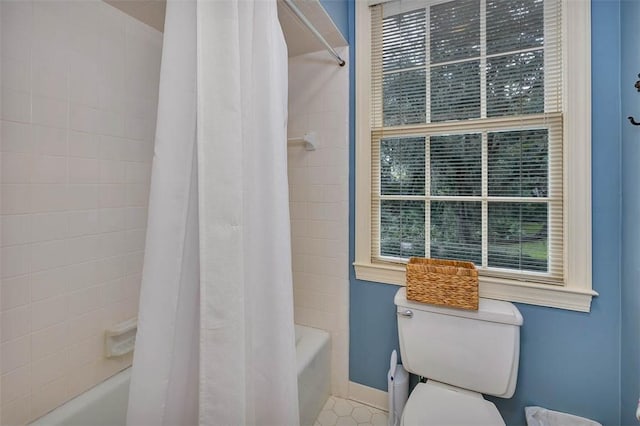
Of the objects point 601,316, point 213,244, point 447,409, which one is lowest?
point 447,409

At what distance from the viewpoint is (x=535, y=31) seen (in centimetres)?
132

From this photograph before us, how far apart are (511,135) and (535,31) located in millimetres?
454

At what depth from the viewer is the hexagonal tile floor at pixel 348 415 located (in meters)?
1.53

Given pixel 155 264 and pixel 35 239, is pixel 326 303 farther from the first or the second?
pixel 35 239

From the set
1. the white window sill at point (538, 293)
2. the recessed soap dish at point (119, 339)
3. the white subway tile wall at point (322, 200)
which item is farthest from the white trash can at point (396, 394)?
the recessed soap dish at point (119, 339)

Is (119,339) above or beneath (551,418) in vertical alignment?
above

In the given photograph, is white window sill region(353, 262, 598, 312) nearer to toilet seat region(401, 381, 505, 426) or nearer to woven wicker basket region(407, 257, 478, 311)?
woven wicker basket region(407, 257, 478, 311)

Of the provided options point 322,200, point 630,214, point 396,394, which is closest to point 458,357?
point 396,394

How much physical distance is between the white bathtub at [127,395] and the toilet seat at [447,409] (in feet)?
1.58

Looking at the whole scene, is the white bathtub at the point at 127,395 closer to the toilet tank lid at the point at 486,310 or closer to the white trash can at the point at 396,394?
the white trash can at the point at 396,394

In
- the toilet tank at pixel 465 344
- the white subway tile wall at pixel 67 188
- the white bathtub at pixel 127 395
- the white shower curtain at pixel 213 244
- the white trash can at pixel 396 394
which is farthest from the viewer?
the white trash can at pixel 396 394

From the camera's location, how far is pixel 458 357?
4.25ft

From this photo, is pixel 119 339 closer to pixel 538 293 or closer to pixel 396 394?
pixel 396 394

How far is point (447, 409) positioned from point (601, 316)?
75cm
